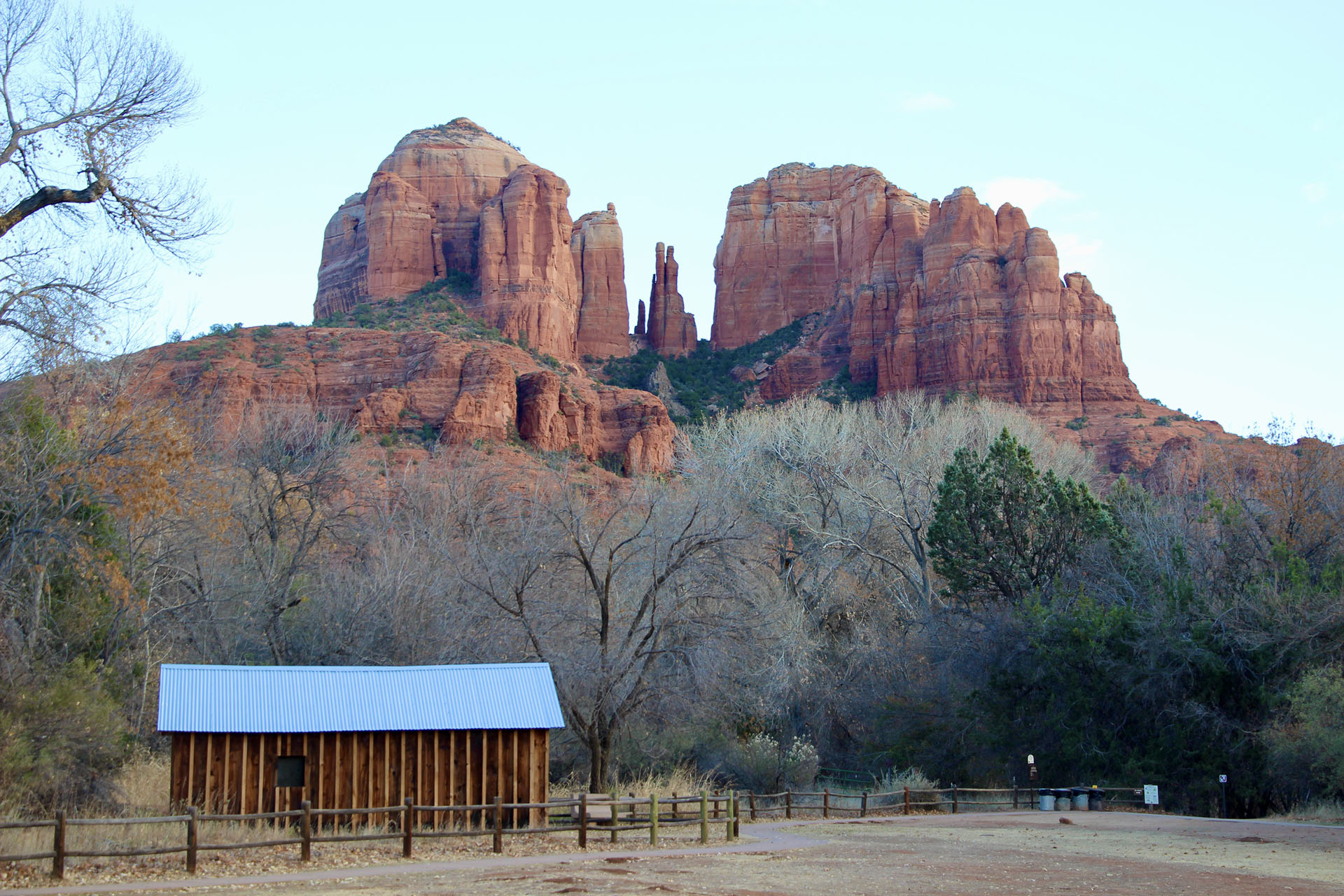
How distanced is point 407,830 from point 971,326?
250 ft

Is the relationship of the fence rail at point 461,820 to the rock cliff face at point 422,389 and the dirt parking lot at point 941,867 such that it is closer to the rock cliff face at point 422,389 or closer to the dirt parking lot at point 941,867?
the dirt parking lot at point 941,867

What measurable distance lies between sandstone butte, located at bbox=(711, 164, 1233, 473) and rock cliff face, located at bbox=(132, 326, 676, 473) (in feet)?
72.2

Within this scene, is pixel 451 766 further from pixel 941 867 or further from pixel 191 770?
pixel 941 867

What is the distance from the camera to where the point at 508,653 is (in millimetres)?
27766

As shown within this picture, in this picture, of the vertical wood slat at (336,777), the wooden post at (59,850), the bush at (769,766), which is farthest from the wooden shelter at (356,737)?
the bush at (769,766)

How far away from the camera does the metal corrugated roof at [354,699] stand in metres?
18.5

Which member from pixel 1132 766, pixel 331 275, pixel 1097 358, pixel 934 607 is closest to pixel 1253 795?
pixel 1132 766

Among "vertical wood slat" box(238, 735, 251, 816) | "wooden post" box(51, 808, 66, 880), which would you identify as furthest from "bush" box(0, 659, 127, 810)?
"wooden post" box(51, 808, 66, 880)

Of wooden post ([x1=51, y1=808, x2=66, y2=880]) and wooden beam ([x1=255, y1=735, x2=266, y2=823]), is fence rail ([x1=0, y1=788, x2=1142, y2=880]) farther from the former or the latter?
wooden beam ([x1=255, y1=735, x2=266, y2=823])

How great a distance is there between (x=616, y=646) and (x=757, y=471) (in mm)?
→ 19038

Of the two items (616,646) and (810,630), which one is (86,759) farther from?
(810,630)

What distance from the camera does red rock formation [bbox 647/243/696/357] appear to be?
115 metres

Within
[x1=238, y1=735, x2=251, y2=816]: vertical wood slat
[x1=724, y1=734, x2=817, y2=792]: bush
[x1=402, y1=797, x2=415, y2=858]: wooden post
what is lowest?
[x1=724, y1=734, x2=817, y2=792]: bush

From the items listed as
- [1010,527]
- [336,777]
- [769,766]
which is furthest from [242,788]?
[1010,527]
